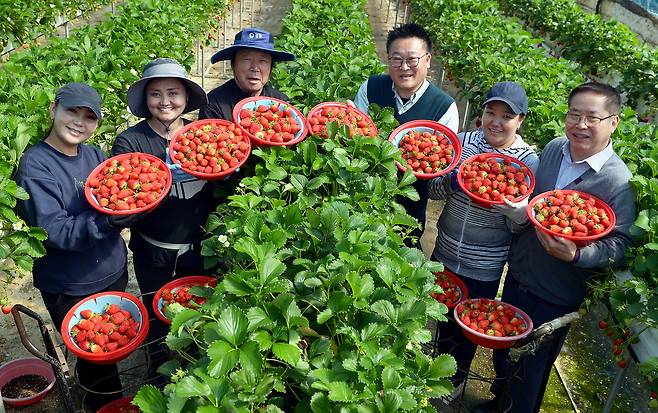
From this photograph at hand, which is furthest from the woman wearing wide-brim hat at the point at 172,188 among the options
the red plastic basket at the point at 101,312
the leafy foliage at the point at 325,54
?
the leafy foliage at the point at 325,54

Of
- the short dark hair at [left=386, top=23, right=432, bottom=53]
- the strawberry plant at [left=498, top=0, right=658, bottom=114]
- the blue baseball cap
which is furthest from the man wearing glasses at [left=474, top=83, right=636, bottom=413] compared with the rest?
the strawberry plant at [left=498, top=0, right=658, bottom=114]

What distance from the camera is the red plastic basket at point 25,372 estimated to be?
377 centimetres

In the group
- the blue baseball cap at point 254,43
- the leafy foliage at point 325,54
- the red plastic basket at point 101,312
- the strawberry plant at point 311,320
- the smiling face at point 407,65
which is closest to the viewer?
the strawberry plant at point 311,320

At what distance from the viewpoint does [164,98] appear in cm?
332

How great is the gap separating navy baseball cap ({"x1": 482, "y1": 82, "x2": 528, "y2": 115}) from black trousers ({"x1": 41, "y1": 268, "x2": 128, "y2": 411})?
2.58 meters

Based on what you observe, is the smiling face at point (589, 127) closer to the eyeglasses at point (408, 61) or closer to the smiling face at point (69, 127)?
the eyeglasses at point (408, 61)

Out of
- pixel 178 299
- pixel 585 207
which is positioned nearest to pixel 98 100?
pixel 178 299

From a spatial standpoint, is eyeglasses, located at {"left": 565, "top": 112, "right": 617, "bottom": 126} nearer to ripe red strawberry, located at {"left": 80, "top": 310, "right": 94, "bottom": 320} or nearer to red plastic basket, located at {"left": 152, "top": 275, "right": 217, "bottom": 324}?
red plastic basket, located at {"left": 152, "top": 275, "right": 217, "bottom": 324}

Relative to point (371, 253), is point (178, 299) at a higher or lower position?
lower

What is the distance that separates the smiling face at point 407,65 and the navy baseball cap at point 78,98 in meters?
2.00

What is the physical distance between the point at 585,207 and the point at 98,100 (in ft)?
9.07

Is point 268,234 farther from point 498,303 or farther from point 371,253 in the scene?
point 498,303

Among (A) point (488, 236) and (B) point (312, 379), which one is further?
(A) point (488, 236)

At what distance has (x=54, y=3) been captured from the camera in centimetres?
895
